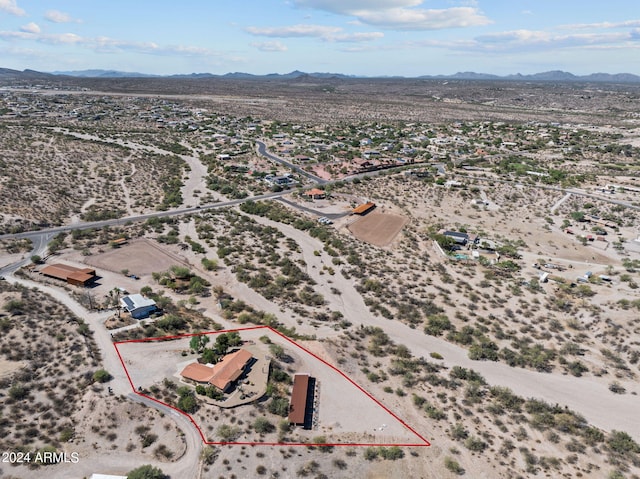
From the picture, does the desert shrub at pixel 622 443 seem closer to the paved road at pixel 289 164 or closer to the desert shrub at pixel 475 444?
the desert shrub at pixel 475 444

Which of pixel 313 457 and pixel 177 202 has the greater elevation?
pixel 177 202

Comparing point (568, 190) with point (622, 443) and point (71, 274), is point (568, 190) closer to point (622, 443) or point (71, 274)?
point (622, 443)

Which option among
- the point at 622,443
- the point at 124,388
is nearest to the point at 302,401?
the point at 124,388

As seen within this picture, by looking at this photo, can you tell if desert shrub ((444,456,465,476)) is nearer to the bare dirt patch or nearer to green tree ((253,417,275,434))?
green tree ((253,417,275,434))

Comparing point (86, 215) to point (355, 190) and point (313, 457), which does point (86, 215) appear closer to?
point (355, 190)

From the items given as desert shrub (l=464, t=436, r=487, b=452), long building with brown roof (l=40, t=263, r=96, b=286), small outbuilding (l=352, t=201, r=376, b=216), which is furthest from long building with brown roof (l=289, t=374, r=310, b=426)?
small outbuilding (l=352, t=201, r=376, b=216)


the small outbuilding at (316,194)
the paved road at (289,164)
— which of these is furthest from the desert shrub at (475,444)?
the paved road at (289,164)

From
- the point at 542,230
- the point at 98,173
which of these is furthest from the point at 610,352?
the point at 98,173
